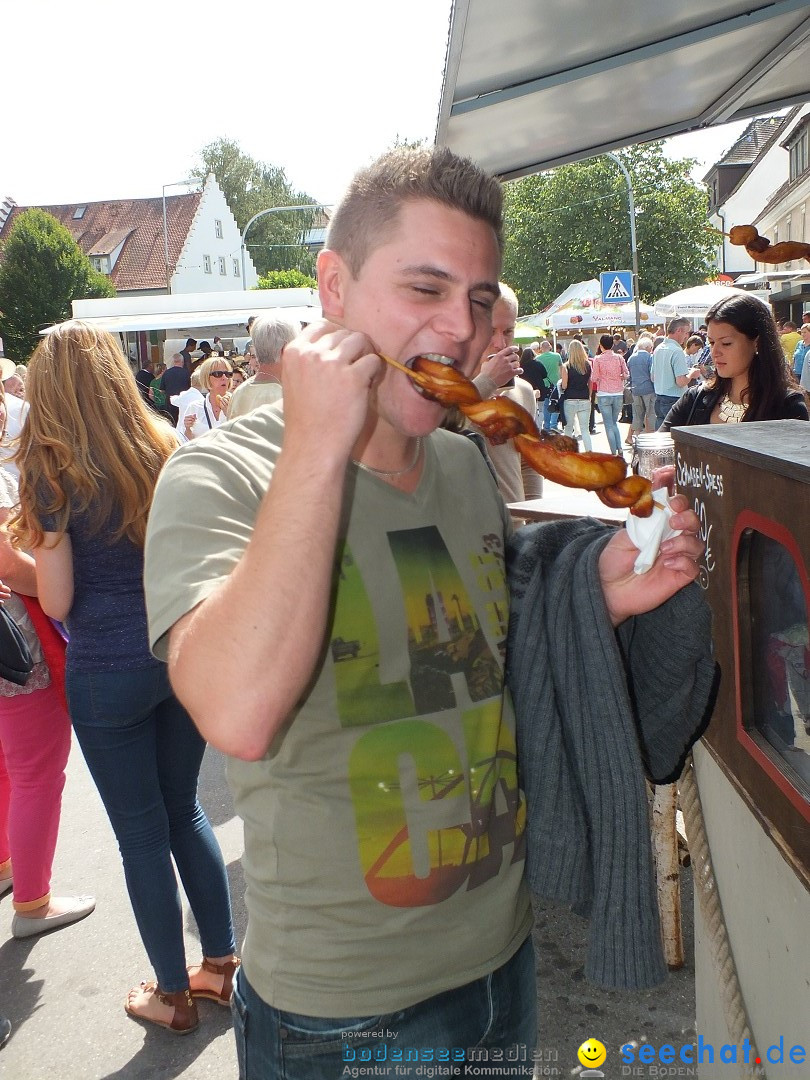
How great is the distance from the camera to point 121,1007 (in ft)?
10.3

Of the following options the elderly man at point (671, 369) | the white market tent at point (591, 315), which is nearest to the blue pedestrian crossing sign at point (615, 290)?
the white market tent at point (591, 315)

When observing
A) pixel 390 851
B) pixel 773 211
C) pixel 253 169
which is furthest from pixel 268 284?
pixel 390 851

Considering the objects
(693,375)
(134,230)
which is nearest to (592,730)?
(693,375)

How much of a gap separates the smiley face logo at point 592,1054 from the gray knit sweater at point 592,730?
Answer: 5.19 feet

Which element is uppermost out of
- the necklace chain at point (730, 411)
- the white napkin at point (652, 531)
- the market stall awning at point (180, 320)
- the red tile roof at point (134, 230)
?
the red tile roof at point (134, 230)

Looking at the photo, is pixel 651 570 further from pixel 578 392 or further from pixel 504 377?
pixel 578 392

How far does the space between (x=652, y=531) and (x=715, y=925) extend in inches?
44.2

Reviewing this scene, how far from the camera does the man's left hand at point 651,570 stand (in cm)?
146

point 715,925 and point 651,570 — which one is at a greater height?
point 651,570

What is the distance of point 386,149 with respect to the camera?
1485mm

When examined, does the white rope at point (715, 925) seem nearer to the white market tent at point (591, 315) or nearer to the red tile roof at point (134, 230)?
the white market tent at point (591, 315)

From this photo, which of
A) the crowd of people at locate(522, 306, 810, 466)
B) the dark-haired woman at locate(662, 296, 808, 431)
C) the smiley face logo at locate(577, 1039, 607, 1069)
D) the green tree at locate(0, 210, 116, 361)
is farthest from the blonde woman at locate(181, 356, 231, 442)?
the green tree at locate(0, 210, 116, 361)

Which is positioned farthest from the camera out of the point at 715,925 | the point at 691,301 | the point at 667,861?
the point at 691,301

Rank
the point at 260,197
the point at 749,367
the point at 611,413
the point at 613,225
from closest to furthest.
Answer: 1. the point at 749,367
2. the point at 611,413
3. the point at 613,225
4. the point at 260,197
